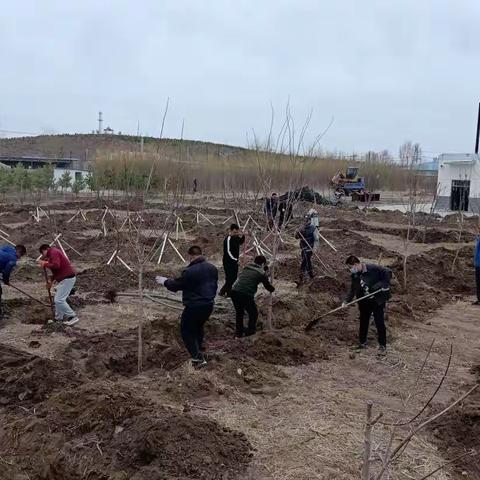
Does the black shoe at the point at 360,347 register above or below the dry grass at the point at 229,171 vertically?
below

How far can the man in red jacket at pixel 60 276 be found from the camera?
7469 mm

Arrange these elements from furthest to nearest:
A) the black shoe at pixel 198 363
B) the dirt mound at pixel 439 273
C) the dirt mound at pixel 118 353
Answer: the dirt mound at pixel 439 273, the dirt mound at pixel 118 353, the black shoe at pixel 198 363

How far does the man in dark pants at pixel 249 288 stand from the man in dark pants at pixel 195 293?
101 cm

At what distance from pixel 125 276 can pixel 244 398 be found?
6187mm

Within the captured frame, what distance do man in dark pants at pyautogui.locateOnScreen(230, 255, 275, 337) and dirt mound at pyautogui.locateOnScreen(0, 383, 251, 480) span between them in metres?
2.48

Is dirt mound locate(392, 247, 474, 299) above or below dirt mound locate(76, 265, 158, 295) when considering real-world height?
above

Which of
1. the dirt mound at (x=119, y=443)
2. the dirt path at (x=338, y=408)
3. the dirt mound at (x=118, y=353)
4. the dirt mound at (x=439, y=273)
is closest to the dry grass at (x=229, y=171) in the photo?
the dirt mound at (x=439, y=273)

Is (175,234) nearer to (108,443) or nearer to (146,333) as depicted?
(146,333)

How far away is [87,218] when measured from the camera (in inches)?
818

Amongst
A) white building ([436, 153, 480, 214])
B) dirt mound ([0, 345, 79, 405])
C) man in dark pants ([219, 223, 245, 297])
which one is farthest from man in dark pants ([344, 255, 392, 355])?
white building ([436, 153, 480, 214])

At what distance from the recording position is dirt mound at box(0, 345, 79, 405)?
5383 millimetres

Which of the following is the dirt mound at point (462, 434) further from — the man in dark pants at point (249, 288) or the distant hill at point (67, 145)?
the distant hill at point (67, 145)

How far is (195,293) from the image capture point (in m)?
6.03

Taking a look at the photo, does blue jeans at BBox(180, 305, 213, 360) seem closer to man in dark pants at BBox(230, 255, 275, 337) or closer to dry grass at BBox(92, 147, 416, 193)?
man in dark pants at BBox(230, 255, 275, 337)
